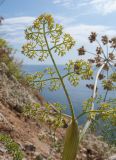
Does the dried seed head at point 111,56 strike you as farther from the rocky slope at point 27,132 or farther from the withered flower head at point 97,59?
the rocky slope at point 27,132

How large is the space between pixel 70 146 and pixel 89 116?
1.51 ft

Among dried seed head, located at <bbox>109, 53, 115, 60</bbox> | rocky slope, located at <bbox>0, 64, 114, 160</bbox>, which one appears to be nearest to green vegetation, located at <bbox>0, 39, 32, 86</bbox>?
rocky slope, located at <bbox>0, 64, 114, 160</bbox>

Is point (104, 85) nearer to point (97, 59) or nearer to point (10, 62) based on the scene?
point (97, 59)

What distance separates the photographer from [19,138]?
802 centimetres

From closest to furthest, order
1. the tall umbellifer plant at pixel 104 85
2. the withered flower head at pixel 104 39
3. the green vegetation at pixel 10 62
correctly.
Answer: the tall umbellifer plant at pixel 104 85 → the withered flower head at pixel 104 39 → the green vegetation at pixel 10 62

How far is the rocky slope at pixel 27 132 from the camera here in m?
7.84

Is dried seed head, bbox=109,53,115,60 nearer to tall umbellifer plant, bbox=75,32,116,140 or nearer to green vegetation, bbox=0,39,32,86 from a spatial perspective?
tall umbellifer plant, bbox=75,32,116,140

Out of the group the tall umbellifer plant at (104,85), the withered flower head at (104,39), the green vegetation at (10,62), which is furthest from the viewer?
the green vegetation at (10,62)

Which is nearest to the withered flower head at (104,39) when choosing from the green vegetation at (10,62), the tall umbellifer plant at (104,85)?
the tall umbellifer plant at (104,85)

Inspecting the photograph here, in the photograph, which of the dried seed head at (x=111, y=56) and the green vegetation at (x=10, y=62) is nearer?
the dried seed head at (x=111, y=56)

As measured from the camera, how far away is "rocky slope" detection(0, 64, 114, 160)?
25.7 feet

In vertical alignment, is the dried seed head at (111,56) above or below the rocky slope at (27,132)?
above

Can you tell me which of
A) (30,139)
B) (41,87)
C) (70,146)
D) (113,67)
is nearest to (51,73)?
(41,87)

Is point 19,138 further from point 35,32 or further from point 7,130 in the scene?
point 35,32
